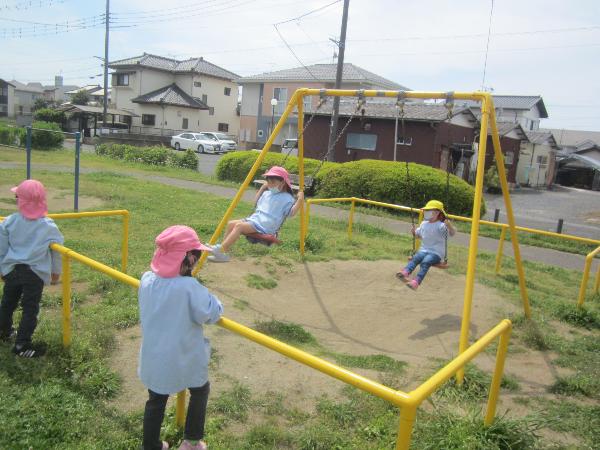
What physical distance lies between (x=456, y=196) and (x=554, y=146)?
83.6ft

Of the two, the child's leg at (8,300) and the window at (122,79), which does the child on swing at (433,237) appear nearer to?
the child's leg at (8,300)

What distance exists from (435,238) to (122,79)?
4213 cm

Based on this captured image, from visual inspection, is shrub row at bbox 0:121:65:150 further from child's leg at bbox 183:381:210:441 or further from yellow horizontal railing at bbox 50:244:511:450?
child's leg at bbox 183:381:210:441

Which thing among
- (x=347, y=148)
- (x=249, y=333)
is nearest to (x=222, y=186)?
(x=347, y=148)

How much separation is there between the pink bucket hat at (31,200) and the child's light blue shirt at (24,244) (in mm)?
52

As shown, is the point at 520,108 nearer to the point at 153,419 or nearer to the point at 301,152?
the point at 301,152

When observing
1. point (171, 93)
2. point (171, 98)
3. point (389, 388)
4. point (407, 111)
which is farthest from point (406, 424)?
point (171, 93)

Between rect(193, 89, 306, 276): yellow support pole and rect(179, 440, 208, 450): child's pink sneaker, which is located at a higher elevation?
rect(193, 89, 306, 276): yellow support pole

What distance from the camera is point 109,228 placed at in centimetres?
812

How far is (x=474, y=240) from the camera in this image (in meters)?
4.09

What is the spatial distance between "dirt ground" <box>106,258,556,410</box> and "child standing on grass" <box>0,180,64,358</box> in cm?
67

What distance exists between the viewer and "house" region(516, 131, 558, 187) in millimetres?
31688

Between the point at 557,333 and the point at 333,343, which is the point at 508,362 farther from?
the point at 333,343

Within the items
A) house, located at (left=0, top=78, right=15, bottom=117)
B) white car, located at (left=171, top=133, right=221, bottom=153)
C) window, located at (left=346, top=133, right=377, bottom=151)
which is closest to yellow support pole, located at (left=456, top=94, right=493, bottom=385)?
window, located at (left=346, top=133, right=377, bottom=151)
